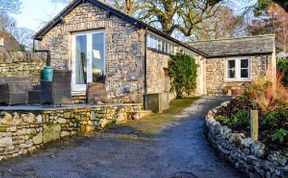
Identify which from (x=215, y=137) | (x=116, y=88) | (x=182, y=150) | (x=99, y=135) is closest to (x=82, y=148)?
(x=99, y=135)

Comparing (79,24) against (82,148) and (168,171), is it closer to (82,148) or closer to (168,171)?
(82,148)

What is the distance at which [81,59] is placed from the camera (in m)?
14.6

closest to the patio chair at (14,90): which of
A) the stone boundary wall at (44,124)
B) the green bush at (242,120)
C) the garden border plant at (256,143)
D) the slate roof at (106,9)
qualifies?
the stone boundary wall at (44,124)

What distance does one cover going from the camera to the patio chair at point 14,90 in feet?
33.7

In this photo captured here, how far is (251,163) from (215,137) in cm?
191

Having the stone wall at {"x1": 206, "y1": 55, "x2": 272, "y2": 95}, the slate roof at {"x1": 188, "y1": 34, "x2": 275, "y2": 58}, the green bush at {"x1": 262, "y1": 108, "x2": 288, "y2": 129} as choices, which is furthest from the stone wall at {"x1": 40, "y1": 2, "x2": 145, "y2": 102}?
the stone wall at {"x1": 206, "y1": 55, "x2": 272, "y2": 95}

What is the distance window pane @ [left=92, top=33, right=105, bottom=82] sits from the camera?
14109 mm

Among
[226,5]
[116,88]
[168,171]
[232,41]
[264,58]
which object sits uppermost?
[226,5]

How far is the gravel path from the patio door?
19.4 ft

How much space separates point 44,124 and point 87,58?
23.4 feet

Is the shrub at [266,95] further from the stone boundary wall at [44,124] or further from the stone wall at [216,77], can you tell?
the stone wall at [216,77]

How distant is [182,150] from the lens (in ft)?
23.1

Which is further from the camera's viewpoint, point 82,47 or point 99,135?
point 82,47

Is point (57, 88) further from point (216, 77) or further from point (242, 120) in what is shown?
point (216, 77)
